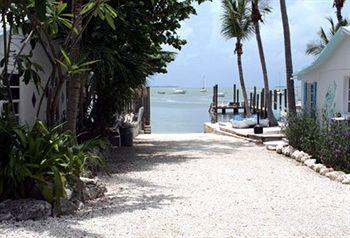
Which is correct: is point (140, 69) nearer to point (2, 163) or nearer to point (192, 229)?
point (2, 163)

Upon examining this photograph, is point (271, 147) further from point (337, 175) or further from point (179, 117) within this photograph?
point (179, 117)

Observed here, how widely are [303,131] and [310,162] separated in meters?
1.59

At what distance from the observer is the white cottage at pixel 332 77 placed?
1402cm

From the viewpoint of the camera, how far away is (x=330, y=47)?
1455 centimetres

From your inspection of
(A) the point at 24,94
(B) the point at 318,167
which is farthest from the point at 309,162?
(A) the point at 24,94

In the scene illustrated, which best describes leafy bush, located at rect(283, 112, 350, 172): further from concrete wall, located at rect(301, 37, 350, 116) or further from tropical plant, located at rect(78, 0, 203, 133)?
tropical plant, located at rect(78, 0, 203, 133)

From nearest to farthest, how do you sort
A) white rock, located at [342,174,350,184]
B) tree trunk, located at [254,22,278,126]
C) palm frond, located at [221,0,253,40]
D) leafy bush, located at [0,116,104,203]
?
leafy bush, located at [0,116,104,203] → white rock, located at [342,174,350,184] → tree trunk, located at [254,22,278,126] → palm frond, located at [221,0,253,40]

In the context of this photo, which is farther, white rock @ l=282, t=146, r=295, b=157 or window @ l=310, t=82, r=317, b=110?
window @ l=310, t=82, r=317, b=110

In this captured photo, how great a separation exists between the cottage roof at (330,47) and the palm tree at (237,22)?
45.4 feet

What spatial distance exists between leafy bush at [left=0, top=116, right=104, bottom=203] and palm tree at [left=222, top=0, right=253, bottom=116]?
23.5 m

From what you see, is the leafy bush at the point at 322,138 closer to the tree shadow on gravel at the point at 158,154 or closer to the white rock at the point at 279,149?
the white rock at the point at 279,149

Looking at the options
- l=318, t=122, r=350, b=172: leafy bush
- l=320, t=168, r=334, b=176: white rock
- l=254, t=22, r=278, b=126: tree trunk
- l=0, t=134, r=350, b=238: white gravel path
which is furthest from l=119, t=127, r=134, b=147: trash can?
l=254, t=22, r=278, b=126: tree trunk

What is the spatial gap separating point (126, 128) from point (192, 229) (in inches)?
444

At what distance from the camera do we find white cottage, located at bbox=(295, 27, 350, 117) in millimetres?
14016
